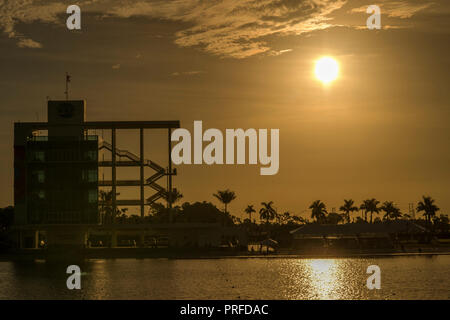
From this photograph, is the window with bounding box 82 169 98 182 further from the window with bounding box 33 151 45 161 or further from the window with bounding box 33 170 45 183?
the window with bounding box 33 151 45 161

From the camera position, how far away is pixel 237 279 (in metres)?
78.6

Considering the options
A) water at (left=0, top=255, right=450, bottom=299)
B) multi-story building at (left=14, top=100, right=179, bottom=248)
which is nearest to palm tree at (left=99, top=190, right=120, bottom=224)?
multi-story building at (left=14, top=100, right=179, bottom=248)

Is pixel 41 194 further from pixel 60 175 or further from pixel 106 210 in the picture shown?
pixel 106 210

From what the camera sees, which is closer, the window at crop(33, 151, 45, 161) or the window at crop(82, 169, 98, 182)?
the window at crop(82, 169, 98, 182)

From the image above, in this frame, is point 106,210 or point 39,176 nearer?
point 39,176

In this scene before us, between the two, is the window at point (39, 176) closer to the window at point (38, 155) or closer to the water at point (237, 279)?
the window at point (38, 155)

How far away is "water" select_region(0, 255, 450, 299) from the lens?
2665 inches

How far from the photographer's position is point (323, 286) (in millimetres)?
73938

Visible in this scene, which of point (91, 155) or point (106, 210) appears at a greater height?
point (91, 155)

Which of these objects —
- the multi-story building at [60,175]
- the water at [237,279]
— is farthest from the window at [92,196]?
the water at [237,279]

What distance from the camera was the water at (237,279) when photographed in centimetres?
6769

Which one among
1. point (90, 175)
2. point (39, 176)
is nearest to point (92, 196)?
point (90, 175)

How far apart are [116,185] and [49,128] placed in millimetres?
15980

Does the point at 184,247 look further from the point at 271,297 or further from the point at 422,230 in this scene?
the point at 271,297
